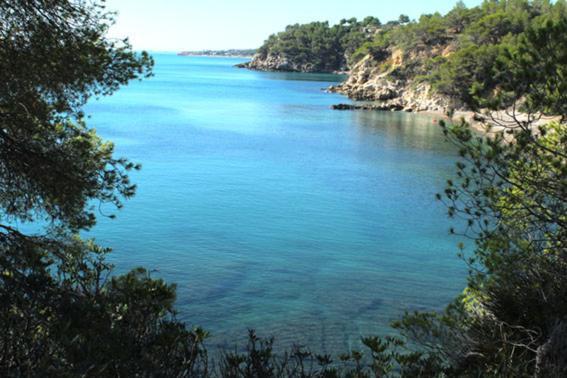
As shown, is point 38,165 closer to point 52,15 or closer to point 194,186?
point 52,15

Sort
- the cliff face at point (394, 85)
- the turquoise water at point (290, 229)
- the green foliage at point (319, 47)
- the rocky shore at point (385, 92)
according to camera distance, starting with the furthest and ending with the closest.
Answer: the green foliage at point (319, 47) → the cliff face at point (394, 85) → the rocky shore at point (385, 92) → the turquoise water at point (290, 229)

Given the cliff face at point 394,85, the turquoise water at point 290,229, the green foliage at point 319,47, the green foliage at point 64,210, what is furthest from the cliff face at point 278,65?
the green foliage at point 64,210

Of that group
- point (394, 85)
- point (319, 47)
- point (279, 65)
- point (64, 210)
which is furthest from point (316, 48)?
point (64, 210)

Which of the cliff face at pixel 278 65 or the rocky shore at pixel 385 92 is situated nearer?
the rocky shore at pixel 385 92

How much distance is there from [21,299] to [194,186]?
79.8 feet

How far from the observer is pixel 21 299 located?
249 inches

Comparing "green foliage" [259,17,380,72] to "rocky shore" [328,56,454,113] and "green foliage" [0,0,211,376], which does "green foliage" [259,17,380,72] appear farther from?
"green foliage" [0,0,211,376]

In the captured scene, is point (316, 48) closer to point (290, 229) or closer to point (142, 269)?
point (290, 229)

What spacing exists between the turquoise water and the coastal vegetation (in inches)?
235

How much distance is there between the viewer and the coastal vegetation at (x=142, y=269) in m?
5.67

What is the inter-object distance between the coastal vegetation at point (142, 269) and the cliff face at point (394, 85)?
58.6 meters

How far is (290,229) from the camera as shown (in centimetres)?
2367

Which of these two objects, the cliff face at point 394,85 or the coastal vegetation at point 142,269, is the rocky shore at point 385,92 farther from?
the coastal vegetation at point 142,269

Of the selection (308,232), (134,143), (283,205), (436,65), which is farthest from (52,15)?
(436,65)
